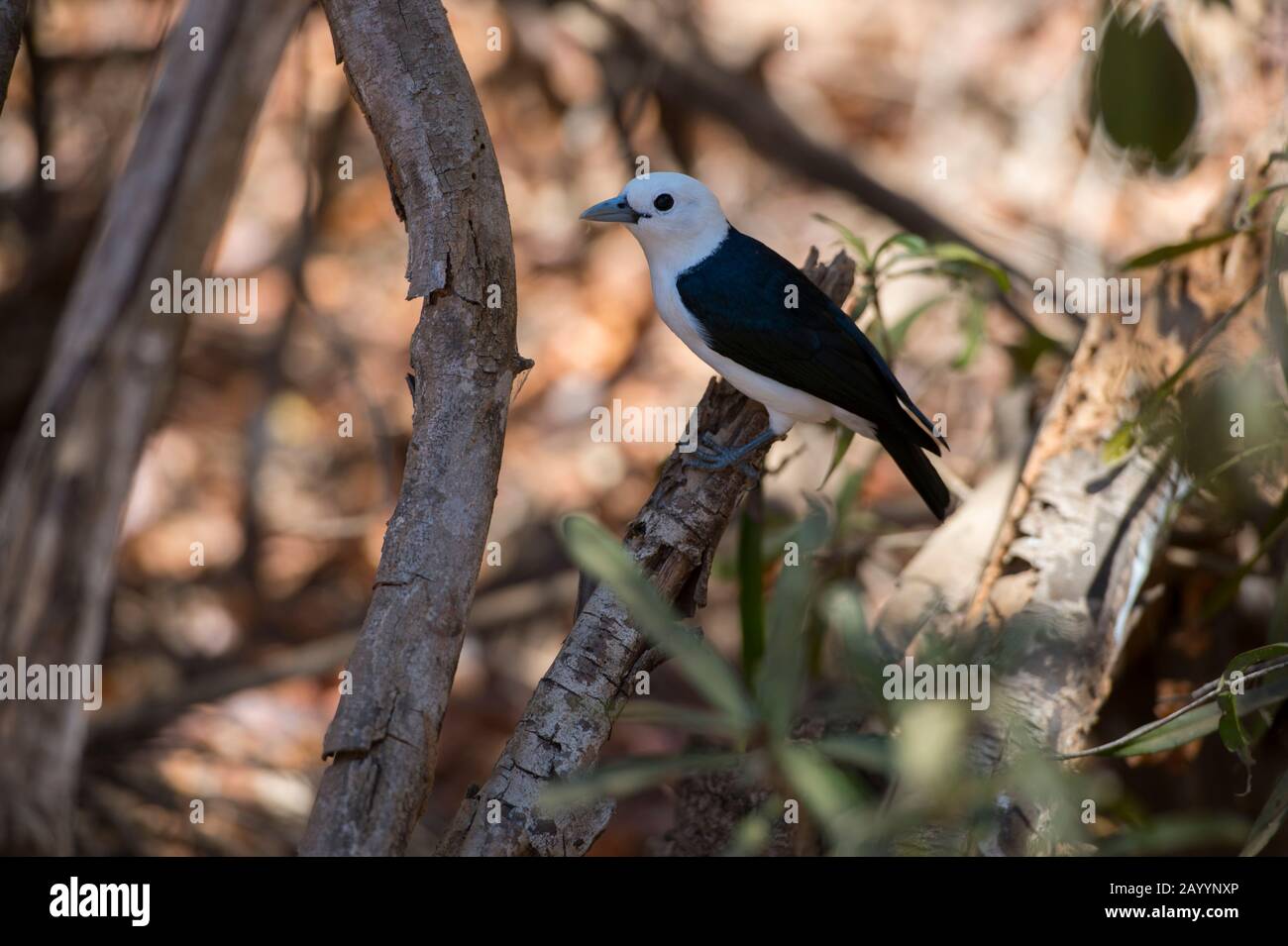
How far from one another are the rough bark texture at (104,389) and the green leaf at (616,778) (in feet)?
6.61

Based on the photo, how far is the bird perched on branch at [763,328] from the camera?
2.48 m

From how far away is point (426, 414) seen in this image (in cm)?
182

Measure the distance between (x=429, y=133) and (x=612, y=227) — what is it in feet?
11.0

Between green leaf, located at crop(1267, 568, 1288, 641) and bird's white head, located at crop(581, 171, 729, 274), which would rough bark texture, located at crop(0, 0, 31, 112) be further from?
green leaf, located at crop(1267, 568, 1288, 641)

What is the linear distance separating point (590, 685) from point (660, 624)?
0.22 m

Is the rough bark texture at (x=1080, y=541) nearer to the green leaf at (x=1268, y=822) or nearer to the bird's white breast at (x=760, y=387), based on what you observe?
the green leaf at (x=1268, y=822)

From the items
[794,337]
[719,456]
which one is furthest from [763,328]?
[719,456]

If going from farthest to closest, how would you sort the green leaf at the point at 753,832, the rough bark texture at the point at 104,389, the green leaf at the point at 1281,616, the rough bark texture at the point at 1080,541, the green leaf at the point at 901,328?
the rough bark texture at the point at 104,389, the green leaf at the point at 901,328, the green leaf at the point at 1281,616, the rough bark texture at the point at 1080,541, the green leaf at the point at 753,832

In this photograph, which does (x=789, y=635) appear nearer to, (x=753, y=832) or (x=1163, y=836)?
(x=753, y=832)

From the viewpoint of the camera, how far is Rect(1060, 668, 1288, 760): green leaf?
2.05 metres

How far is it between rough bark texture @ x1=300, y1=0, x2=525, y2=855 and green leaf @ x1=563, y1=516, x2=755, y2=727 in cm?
15

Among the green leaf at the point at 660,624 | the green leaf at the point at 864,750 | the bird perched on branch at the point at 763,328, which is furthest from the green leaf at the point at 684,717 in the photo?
the bird perched on branch at the point at 763,328
